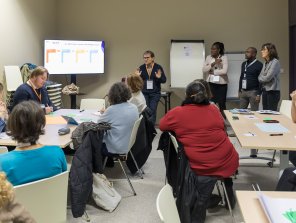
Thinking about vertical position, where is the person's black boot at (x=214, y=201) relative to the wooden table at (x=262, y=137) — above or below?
below

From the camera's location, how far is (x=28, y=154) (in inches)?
77.4

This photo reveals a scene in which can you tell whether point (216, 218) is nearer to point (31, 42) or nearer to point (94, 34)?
point (31, 42)

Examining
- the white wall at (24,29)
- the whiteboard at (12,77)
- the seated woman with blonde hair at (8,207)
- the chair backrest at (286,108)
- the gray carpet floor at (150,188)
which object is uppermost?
the white wall at (24,29)

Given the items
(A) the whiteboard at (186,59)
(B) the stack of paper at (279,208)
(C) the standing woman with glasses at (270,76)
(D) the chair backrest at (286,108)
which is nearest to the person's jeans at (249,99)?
(C) the standing woman with glasses at (270,76)

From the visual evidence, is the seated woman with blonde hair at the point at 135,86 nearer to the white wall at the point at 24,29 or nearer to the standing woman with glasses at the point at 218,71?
the white wall at the point at 24,29

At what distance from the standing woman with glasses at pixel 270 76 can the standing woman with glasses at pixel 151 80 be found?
5.75ft

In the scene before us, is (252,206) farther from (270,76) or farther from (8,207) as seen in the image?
(270,76)

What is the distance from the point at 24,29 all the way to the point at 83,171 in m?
3.98

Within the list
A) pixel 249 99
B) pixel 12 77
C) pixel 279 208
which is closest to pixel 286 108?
pixel 249 99

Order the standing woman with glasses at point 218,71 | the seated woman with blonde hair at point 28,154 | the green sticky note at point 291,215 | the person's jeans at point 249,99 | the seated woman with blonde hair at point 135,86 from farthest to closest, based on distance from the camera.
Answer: the standing woman with glasses at point 218,71, the person's jeans at point 249,99, the seated woman with blonde hair at point 135,86, the seated woman with blonde hair at point 28,154, the green sticky note at point 291,215

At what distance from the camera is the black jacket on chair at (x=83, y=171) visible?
2.91 metres

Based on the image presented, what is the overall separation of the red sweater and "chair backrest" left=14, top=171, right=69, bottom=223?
121 centimetres

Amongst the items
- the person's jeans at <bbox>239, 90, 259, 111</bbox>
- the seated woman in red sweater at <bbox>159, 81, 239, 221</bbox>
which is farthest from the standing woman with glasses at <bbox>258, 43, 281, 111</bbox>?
the seated woman in red sweater at <bbox>159, 81, 239, 221</bbox>

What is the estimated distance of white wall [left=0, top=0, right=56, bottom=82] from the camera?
547 centimetres
